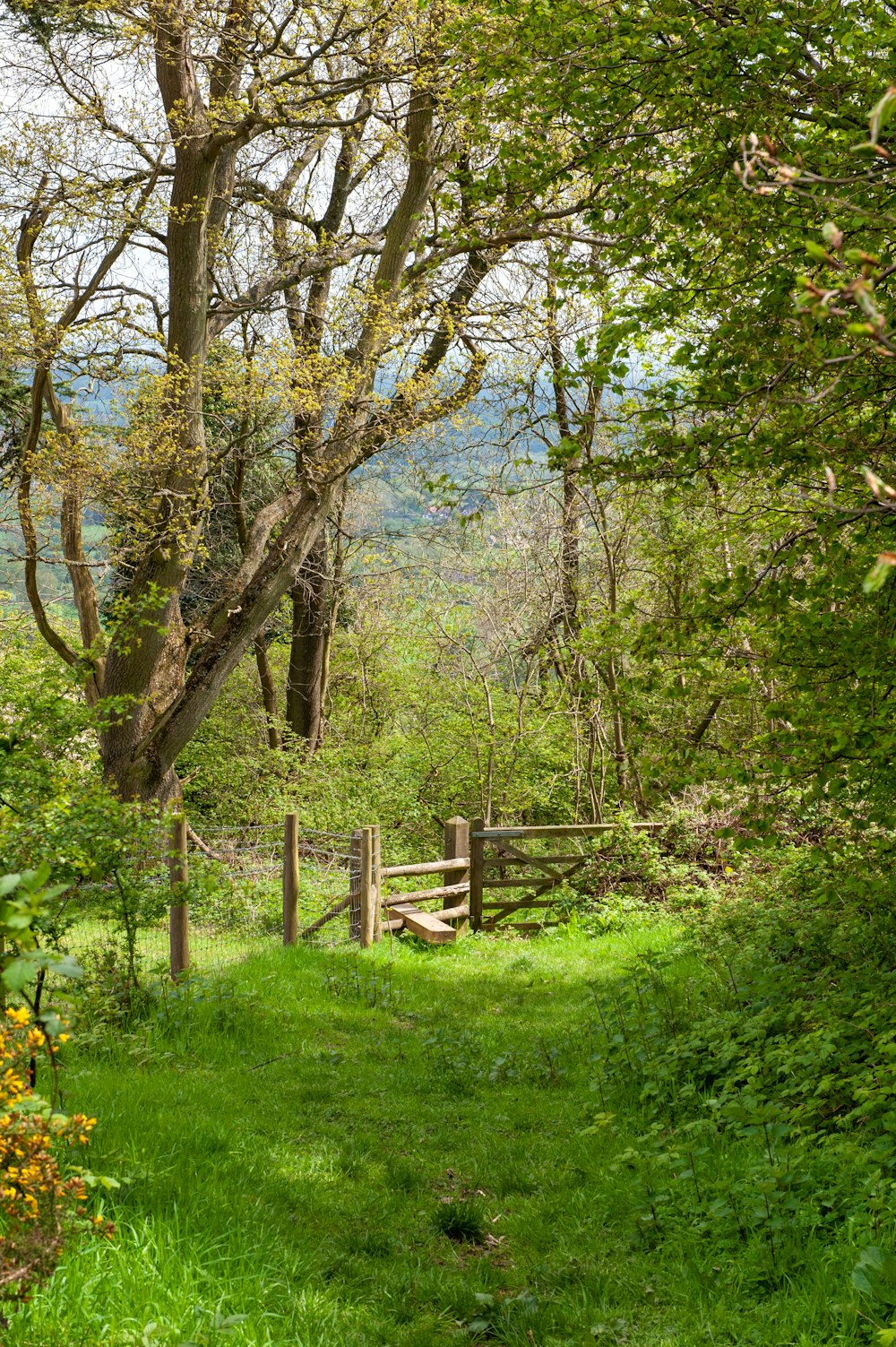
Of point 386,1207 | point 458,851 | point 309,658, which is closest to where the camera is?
point 386,1207

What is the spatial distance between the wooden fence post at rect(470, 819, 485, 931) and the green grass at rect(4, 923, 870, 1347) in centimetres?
482

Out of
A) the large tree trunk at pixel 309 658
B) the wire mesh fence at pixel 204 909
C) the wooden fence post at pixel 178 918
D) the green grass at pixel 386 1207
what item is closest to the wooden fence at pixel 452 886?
the wire mesh fence at pixel 204 909

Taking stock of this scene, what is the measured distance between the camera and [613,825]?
1367cm

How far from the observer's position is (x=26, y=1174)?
7.89 feet

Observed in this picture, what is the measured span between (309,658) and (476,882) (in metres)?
9.02

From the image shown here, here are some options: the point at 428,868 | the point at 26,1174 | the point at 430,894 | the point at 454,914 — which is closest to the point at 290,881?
the point at 428,868

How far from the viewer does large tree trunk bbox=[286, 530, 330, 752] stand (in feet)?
67.1

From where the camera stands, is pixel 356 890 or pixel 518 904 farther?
pixel 518 904

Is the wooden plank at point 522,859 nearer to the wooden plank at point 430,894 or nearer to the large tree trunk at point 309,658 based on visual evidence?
the wooden plank at point 430,894

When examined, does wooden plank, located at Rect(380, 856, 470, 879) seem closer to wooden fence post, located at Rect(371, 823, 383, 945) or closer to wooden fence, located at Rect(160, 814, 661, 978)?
wooden fence, located at Rect(160, 814, 661, 978)

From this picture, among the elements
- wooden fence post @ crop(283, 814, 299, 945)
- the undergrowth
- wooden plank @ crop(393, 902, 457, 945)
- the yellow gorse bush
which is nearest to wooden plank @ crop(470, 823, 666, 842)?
wooden plank @ crop(393, 902, 457, 945)

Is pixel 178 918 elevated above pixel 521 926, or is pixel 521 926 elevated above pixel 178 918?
pixel 178 918

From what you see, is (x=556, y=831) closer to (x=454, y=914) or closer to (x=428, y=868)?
(x=454, y=914)

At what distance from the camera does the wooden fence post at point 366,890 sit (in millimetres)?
10695
